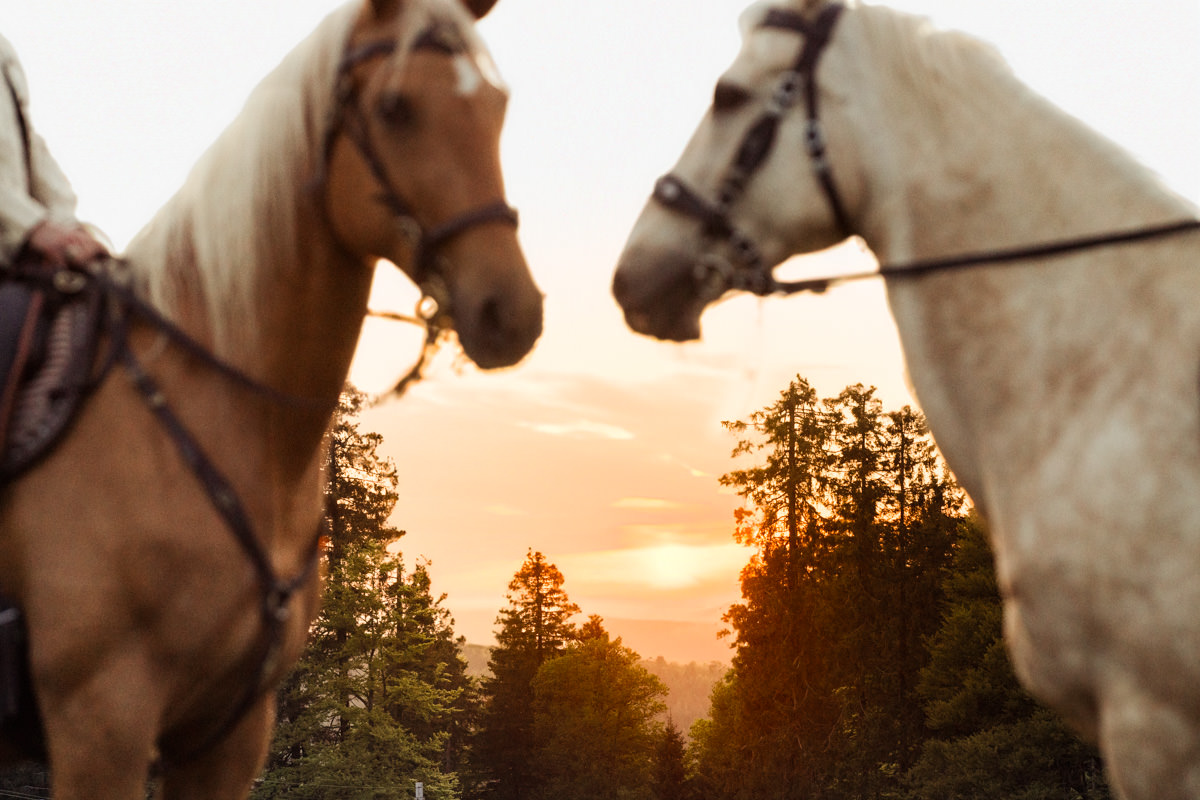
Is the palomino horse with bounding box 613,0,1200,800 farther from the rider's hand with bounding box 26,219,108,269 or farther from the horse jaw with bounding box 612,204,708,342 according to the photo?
the rider's hand with bounding box 26,219,108,269

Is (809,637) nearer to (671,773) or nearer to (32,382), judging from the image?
(671,773)

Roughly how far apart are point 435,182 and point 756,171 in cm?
118

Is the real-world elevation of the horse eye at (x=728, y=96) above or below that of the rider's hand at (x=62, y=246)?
above

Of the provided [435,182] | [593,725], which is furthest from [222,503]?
[593,725]

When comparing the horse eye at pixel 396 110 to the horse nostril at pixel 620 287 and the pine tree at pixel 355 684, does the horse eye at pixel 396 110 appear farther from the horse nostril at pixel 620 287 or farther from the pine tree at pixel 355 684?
the pine tree at pixel 355 684

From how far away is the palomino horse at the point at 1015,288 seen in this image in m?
3.01

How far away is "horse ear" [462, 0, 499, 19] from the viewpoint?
405cm

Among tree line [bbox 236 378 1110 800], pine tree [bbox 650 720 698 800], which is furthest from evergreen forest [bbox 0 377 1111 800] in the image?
pine tree [bbox 650 720 698 800]

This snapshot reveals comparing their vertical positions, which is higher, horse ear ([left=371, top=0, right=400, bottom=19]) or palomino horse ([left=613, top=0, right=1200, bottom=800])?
horse ear ([left=371, top=0, right=400, bottom=19])

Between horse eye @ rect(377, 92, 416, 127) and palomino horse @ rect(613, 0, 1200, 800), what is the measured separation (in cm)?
99

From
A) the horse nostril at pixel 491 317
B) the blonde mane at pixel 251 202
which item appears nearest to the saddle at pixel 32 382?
the blonde mane at pixel 251 202

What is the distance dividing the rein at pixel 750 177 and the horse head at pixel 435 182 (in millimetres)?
766

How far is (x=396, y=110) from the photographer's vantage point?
3.49 m

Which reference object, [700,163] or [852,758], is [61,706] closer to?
[700,163]
